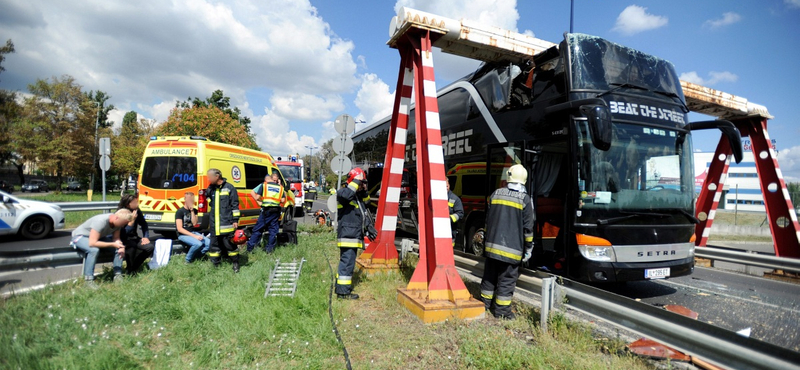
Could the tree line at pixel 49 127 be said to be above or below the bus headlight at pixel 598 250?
above

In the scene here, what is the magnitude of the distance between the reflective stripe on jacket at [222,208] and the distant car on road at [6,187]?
3.56 metres

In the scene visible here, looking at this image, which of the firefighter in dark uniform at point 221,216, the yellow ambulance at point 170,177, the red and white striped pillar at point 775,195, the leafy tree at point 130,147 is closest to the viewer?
the firefighter in dark uniform at point 221,216

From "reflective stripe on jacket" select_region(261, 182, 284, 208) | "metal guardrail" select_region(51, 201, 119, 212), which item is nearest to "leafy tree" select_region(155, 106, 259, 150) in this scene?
"reflective stripe on jacket" select_region(261, 182, 284, 208)

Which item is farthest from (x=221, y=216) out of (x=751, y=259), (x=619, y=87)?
(x=751, y=259)

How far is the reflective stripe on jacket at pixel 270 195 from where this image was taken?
7.99m

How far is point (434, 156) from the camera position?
4.65 meters

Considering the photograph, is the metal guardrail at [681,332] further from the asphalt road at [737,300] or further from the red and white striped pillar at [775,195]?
the red and white striped pillar at [775,195]

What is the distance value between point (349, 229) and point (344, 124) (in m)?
5.03

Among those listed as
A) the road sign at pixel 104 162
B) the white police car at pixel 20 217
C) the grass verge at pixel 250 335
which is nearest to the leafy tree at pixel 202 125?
the road sign at pixel 104 162

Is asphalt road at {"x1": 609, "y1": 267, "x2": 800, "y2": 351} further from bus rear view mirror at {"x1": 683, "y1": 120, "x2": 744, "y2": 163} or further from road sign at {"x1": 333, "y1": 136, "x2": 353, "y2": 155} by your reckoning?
road sign at {"x1": 333, "y1": 136, "x2": 353, "y2": 155}

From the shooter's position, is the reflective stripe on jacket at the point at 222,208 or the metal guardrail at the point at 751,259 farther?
the metal guardrail at the point at 751,259

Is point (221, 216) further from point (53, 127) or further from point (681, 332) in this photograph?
point (681, 332)

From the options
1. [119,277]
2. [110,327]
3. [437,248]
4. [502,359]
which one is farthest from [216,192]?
[502,359]

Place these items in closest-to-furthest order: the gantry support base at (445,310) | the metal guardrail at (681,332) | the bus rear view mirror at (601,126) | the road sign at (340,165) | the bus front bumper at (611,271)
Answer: the metal guardrail at (681,332) → the gantry support base at (445,310) → the bus rear view mirror at (601,126) → the bus front bumper at (611,271) → the road sign at (340,165)
